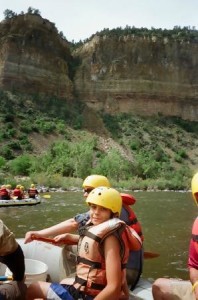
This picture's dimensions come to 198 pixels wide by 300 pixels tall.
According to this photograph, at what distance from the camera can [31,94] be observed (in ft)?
168

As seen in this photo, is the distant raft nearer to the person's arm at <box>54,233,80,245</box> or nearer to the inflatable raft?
the inflatable raft

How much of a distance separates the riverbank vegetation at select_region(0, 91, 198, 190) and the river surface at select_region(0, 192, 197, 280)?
1215 centimetres

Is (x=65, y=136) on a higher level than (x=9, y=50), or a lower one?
lower

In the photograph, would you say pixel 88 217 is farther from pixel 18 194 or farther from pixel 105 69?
pixel 105 69

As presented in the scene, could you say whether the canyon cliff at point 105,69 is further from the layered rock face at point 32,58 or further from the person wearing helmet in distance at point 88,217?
the person wearing helmet in distance at point 88,217

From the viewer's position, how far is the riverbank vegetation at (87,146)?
35281 millimetres

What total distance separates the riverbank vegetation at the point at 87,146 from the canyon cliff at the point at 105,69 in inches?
69.7

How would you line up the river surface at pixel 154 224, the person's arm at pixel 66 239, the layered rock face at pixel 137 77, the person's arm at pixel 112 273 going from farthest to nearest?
the layered rock face at pixel 137 77, the river surface at pixel 154 224, the person's arm at pixel 66 239, the person's arm at pixel 112 273

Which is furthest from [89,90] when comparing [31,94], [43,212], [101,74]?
[43,212]

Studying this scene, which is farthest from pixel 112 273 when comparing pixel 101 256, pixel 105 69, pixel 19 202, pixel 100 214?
pixel 105 69

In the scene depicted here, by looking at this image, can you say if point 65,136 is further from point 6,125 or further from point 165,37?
point 165,37

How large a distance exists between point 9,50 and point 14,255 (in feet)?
167

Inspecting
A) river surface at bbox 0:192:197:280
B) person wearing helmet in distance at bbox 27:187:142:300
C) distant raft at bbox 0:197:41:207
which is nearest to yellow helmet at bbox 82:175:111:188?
person wearing helmet in distance at bbox 27:187:142:300

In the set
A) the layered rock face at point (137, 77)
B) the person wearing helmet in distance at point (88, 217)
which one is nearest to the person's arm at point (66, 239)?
the person wearing helmet in distance at point (88, 217)
